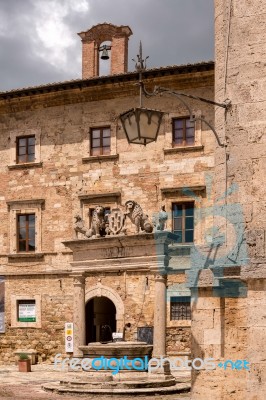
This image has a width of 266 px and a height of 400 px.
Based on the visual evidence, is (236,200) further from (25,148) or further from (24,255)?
(25,148)

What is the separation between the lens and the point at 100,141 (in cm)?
2547

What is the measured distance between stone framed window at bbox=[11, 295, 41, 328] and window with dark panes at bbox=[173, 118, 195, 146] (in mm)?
7198

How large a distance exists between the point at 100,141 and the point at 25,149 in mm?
2981

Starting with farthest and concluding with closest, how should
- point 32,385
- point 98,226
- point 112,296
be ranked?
point 112,296
point 98,226
point 32,385

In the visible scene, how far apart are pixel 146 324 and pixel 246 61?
53.9 ft

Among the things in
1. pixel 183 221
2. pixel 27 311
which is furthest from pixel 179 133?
pixel 27 311

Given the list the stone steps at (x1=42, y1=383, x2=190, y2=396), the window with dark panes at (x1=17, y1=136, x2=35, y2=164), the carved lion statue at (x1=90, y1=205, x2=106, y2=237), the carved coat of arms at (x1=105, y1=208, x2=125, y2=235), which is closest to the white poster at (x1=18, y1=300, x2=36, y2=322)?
the window with dark panes at (x1=17, y1=136, x2=35, y2=164)

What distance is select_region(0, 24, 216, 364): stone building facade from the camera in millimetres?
23703

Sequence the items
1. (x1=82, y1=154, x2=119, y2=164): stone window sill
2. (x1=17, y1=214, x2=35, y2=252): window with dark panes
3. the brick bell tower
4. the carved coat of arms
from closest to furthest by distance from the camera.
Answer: the carved coat of arms → (x1=82, y1=154, x2=119, y2=164): stone window sill → (x1=17, y1=214, x2=35, y2=252): window with dark panes → the brick bell tower

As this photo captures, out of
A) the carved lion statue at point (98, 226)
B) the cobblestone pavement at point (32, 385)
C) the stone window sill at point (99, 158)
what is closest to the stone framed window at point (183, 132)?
the stone window sill at point (99, 158)

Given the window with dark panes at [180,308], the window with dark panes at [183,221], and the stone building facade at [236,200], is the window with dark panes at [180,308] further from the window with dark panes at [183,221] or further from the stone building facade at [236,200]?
the stone building facade at [236,200]

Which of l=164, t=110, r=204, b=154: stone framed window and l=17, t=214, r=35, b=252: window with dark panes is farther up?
l=164, t=110, r=204, b=154: stone framed window

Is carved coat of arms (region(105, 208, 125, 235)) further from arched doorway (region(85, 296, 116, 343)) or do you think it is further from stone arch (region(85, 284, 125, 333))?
arched doorway (region(85, 296, 116, 343))

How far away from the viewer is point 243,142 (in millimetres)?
8141
